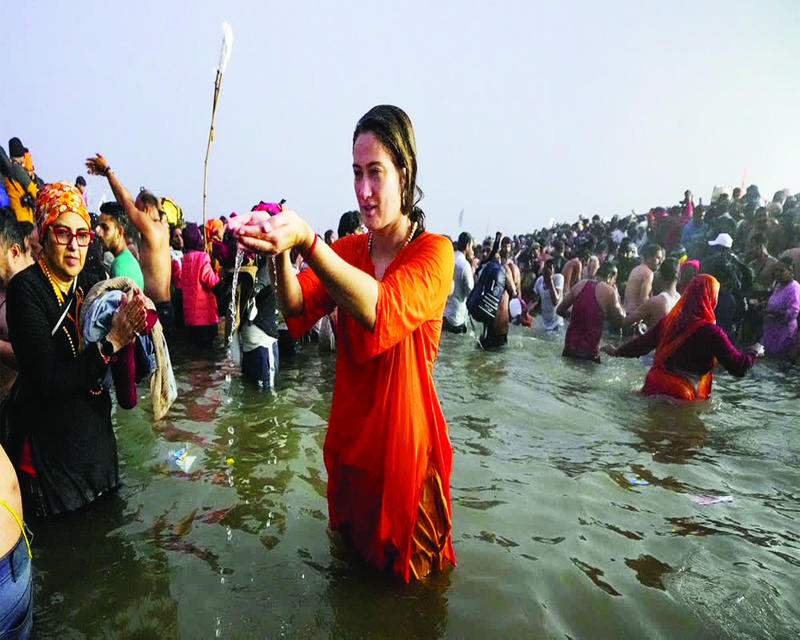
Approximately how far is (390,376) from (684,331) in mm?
4112

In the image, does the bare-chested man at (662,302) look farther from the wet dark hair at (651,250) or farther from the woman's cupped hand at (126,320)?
the woman's cupped hand at (126,320)

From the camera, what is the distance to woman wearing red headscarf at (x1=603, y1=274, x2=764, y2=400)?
4.81 meters

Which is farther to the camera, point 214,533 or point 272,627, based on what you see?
point 214,533

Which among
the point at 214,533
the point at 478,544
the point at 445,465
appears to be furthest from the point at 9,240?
the point at 478,544

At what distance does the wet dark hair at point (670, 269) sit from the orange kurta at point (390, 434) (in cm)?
494

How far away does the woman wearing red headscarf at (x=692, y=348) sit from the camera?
15.8 ft

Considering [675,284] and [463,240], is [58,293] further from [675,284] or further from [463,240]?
[463,240]

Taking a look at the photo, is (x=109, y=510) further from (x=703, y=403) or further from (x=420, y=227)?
(x=703, y=403)

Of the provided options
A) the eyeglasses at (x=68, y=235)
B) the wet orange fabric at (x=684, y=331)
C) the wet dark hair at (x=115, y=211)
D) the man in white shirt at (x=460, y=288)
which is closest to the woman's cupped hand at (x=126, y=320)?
the eyeglasses at (x=68, y=235)

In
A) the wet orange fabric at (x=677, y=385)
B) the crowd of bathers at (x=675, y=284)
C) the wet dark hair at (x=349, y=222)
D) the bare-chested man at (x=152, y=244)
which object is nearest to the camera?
the bare-chested man at (x=152, y=244)

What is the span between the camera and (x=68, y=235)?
249 cm

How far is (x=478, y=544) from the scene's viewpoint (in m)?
2.89

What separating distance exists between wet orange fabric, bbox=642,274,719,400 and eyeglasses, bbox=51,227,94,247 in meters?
4.92

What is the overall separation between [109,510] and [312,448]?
160 cm
